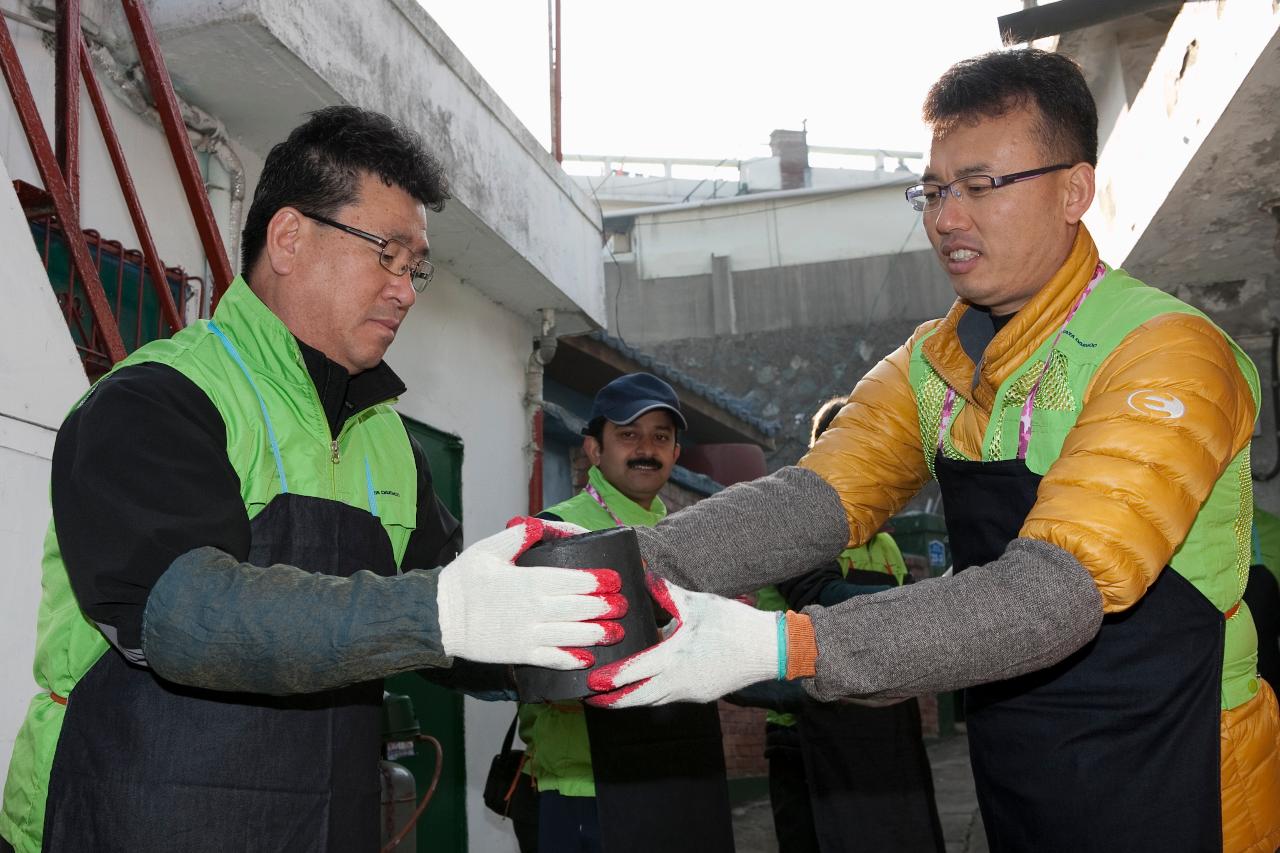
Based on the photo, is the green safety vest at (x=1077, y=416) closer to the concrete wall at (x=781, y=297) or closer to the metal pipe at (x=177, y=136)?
the metal pipe at (x=177, y=136)

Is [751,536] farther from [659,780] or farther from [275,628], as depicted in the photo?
[659,780]

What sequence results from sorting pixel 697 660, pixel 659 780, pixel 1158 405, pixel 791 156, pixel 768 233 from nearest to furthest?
pixel 697 660, pixel 1158 405, pixel 659 780, pixel 768 233, pixel 791 156

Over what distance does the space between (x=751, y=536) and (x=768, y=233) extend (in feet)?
69.8

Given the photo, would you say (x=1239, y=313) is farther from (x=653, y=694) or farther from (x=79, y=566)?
(x=79, y=566)

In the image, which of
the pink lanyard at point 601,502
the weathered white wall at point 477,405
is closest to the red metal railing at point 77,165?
the pink lanyard at point 601,502

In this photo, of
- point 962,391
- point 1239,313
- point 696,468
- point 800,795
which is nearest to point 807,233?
point 696,468

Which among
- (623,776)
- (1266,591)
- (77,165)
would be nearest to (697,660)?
(623,776)

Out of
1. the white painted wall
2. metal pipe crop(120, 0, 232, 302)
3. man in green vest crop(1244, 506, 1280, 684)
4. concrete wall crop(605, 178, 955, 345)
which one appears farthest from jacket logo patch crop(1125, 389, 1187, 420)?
the white painted wall

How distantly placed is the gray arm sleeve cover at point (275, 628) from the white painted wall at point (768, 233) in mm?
21837

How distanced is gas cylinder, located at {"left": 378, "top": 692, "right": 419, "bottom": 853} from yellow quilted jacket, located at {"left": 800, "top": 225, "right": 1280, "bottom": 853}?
8.05 feet

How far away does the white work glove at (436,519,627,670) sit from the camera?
1687 millimetres

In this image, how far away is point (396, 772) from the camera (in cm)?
409

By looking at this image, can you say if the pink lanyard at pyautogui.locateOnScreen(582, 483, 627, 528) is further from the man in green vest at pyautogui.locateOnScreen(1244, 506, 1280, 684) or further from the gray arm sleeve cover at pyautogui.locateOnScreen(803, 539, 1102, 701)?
the man in green vest at pyautogui.locateOnScreen(1244, 506, 1280, 684)

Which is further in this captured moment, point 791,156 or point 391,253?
point 791,156
